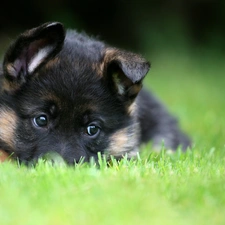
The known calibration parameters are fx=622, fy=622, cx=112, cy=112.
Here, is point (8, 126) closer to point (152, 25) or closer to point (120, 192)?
point (120, 192)

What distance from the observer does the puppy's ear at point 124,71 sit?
4.95 meters

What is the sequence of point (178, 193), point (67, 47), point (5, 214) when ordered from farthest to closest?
1. point (67, 47)
2. point (178, 193)
3. point (5, 214)

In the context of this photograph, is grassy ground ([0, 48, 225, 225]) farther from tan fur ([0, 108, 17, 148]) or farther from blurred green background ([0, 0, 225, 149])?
blurred green background ([0, 0, 225, 149])

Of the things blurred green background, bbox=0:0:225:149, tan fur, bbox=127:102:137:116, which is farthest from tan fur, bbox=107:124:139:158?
blurred green background, bbox=0:0:225:149

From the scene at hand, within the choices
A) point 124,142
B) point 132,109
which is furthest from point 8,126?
point 132,109

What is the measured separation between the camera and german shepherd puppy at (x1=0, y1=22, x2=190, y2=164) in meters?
4.92

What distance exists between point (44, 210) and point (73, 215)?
18 centimetres

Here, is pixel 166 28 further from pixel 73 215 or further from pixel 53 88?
pixel 73 215

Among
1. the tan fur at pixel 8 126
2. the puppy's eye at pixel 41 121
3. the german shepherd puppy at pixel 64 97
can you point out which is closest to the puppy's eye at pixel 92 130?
the german shepherd puppy at pixel 64 97

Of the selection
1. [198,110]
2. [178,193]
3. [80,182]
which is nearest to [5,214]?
[80,182]

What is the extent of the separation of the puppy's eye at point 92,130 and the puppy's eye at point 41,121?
1.16 ft

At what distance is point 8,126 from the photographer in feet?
16.7

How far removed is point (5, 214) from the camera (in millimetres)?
3314

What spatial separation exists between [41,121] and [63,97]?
27 cm
